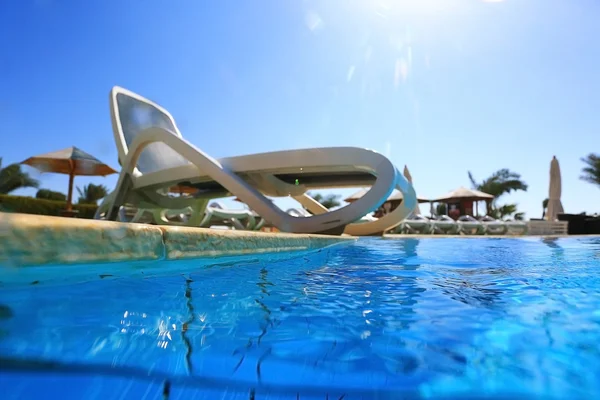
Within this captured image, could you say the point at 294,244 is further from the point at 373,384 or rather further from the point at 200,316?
the point at 373,384

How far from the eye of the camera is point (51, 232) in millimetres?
1195

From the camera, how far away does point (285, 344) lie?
108 cm

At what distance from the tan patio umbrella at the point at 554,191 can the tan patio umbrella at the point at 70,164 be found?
19.2 m

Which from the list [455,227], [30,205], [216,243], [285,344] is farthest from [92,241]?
[30,205]

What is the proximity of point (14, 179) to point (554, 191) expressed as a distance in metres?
30.1

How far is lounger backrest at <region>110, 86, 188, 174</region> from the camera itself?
16734 millimetres

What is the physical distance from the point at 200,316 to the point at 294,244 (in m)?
2.48

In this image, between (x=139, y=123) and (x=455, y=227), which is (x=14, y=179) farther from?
(x=455, y=227)

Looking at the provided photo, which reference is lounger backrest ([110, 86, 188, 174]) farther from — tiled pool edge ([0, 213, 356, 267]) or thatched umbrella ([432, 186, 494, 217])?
tiled pool edge ([0, 213, 356, 267])

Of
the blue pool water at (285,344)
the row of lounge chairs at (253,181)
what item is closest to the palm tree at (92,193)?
the row of lounge chairs at (253,181)

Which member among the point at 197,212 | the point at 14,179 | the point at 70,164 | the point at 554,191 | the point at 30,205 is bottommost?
the point at 197,212

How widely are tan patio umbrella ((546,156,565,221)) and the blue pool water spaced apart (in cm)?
1851

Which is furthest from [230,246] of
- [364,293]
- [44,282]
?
[44,282]

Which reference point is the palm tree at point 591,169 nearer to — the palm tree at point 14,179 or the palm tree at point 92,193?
the palm tree at point 92,193
